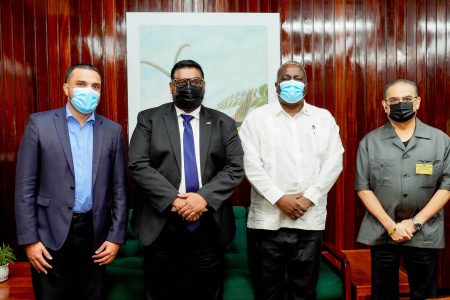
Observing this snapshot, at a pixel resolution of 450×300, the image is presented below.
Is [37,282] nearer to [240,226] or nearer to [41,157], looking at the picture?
[41,157]

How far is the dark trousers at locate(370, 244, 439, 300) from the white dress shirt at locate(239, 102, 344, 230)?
408 millimetres

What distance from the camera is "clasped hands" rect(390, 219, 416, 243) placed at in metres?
2.46

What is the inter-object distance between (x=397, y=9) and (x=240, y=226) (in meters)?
2.31

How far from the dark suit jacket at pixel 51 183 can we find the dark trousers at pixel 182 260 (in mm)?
281

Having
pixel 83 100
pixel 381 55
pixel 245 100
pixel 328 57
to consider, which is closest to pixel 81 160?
pixel 83 100

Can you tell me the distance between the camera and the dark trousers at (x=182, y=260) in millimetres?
2436

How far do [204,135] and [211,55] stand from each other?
120 cm

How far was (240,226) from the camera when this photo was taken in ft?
10.8

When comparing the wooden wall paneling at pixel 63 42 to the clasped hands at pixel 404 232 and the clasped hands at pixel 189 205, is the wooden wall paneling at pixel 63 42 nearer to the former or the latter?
the clasped hands at pixel 189 205

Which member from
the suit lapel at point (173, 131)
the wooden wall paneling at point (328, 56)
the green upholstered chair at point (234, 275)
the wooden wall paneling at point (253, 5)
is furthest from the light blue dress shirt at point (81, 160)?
the wooden wall paneling at point (328, 56)

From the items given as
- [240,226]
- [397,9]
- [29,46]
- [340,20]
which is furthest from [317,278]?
[29,46]

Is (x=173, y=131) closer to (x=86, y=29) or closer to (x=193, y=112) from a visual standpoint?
(x=193, y=112)

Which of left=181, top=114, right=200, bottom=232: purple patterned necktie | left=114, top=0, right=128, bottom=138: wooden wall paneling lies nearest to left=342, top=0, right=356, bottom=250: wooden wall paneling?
left=181, top=114, right=200, bottom=232: purple patterned necktie

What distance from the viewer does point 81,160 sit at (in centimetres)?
230
